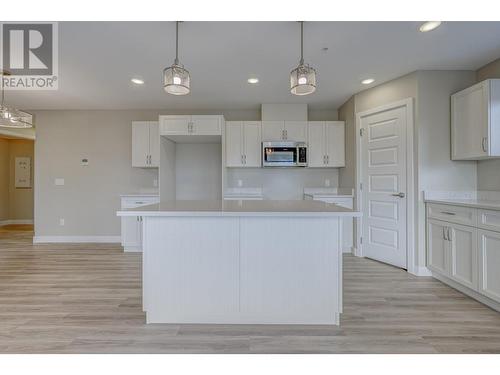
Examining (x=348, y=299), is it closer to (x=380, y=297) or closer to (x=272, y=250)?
(x=380, y=297)

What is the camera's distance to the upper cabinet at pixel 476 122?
2557mm

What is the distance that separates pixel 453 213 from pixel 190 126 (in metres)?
3.51

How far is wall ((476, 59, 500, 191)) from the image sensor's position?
2803 mm

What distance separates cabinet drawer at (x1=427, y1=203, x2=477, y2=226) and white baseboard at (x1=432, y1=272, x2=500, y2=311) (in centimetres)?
63

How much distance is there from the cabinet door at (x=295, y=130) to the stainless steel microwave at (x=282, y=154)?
18cm

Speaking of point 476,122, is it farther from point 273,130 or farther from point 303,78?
point 273,130

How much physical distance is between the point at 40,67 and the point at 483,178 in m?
5.30

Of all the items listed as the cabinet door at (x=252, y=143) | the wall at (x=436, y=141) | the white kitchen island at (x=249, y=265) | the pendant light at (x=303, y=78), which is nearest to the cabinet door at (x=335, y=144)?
the cabinet door at (x=252, y=143)

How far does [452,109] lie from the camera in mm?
3035

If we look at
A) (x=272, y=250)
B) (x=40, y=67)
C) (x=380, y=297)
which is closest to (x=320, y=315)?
(x=272, y=250)

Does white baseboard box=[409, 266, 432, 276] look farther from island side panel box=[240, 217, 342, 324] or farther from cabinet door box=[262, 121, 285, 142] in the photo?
cabinet door box=[262, 121, 285, 142]

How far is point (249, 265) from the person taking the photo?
6.35ft

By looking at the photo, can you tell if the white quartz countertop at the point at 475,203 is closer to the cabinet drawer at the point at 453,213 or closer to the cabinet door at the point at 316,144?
the cabinet drawer at the point at 453,213

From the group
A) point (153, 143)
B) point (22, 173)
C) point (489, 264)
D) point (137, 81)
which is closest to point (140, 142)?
point (153, 143)
